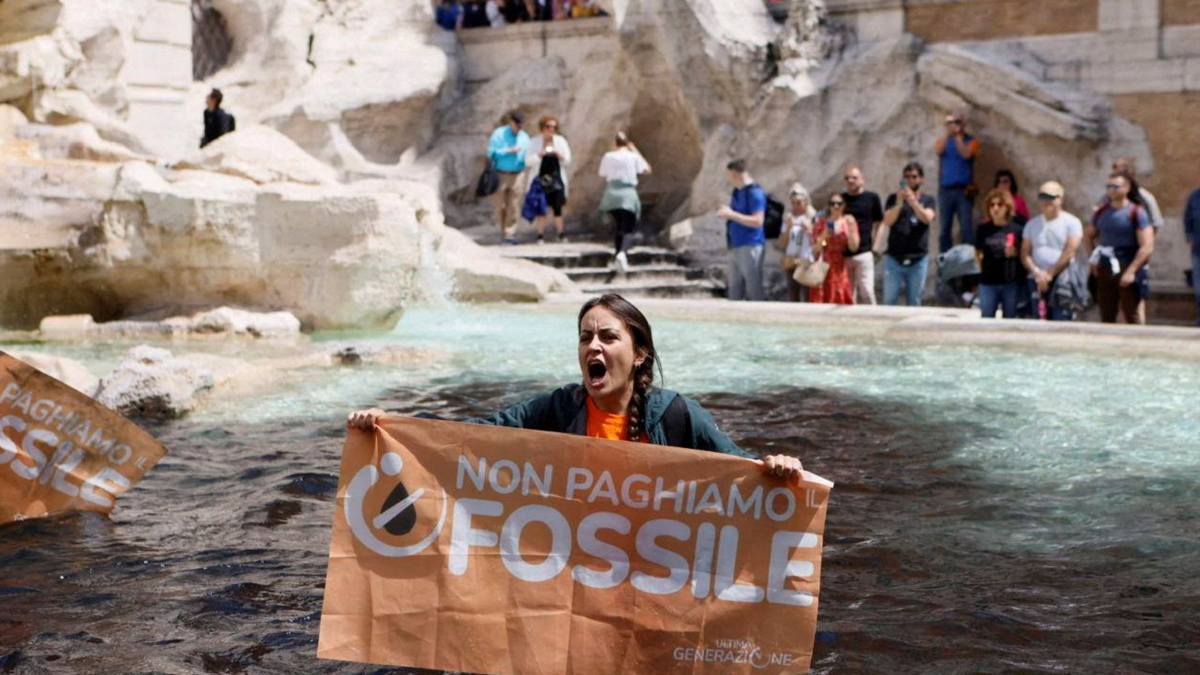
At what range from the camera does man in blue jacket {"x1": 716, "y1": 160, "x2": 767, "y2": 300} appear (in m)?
14.0

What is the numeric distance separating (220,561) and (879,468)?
10.1 ft

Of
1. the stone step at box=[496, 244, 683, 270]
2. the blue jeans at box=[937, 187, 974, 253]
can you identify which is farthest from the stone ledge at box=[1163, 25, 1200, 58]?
the stone step at box=[496, 244, 683, 270]

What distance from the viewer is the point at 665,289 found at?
1659cm

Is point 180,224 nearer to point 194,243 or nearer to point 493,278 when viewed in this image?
point 194,243

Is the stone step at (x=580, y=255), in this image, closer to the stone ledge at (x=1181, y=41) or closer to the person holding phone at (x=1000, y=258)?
the stone ledge at (x=1181, y=41)

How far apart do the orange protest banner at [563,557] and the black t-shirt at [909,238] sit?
975cm

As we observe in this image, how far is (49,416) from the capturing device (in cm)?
535

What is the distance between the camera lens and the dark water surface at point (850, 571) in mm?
4188

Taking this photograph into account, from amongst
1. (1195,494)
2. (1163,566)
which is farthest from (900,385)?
(1163,566)

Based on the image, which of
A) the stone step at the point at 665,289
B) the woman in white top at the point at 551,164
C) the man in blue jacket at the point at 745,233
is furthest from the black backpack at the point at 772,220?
the woman in white top at the point at 551,164

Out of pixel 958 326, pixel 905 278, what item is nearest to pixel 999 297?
pixel 958 326

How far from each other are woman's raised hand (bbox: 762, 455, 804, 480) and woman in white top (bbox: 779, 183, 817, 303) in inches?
396

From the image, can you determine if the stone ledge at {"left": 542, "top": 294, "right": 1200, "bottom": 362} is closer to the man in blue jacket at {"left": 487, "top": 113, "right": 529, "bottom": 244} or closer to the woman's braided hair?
the man in blue jacket at {"left": 487, "top": 113, "right": 529, "bottom": 244}

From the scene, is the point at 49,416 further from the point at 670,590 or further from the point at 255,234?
the point at 255,234
